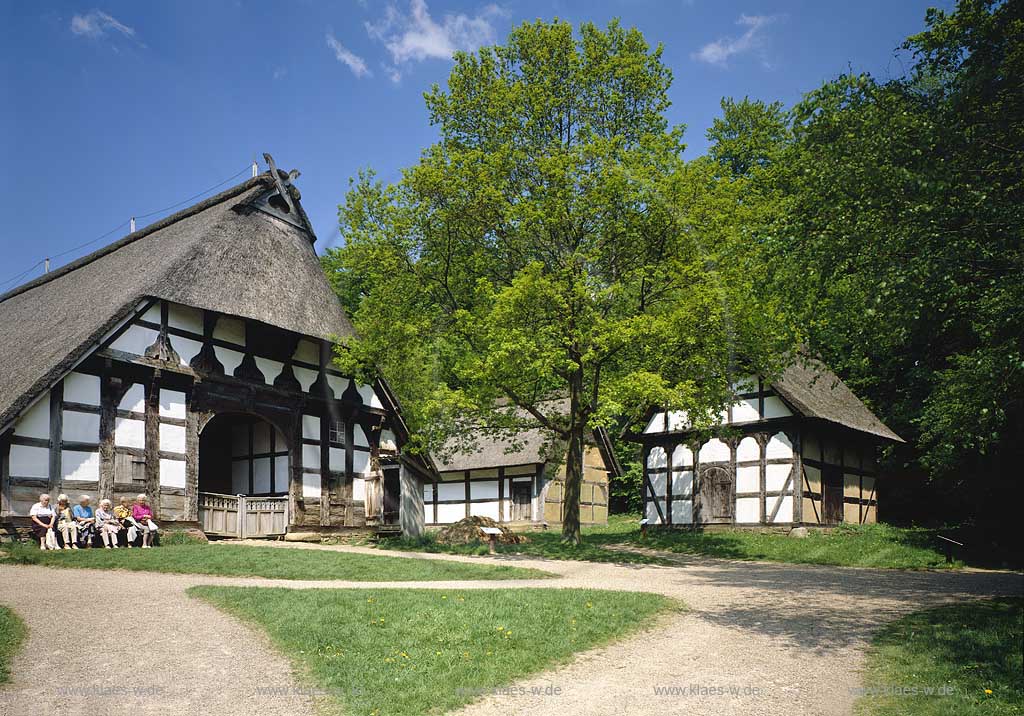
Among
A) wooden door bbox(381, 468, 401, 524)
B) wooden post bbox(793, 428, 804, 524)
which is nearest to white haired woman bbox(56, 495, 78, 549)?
wooden door bbox(381, 468, 401, 524)

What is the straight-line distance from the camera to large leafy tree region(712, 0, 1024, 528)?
10539mm

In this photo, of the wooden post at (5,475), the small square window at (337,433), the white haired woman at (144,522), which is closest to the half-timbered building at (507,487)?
the small square window at (337,433)

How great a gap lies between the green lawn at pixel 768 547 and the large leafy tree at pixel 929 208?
7.92 meters

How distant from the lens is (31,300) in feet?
83.7

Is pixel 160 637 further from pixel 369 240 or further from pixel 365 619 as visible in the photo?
pixel 369 240

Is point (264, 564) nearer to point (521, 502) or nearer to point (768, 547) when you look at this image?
point (768, 547)

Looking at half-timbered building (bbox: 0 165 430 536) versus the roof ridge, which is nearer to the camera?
half-timbered building (bbox: 0 165 430 536)

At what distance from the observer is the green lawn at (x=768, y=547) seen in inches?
793

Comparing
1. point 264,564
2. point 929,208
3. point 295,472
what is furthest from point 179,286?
point 929,208

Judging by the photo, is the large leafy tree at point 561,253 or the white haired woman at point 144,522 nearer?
the white haired woman at point 144,522

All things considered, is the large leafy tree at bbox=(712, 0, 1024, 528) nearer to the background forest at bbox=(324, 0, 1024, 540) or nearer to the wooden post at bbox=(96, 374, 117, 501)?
the background forest at bbox=(324, 0, 1024, 540)

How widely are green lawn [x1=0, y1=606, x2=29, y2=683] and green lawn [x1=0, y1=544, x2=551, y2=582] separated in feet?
16.0

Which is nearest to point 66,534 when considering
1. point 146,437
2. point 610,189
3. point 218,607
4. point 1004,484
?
point 146,437

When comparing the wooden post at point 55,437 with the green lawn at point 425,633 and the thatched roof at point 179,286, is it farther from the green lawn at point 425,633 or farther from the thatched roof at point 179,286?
the green lawn at point 425,633
